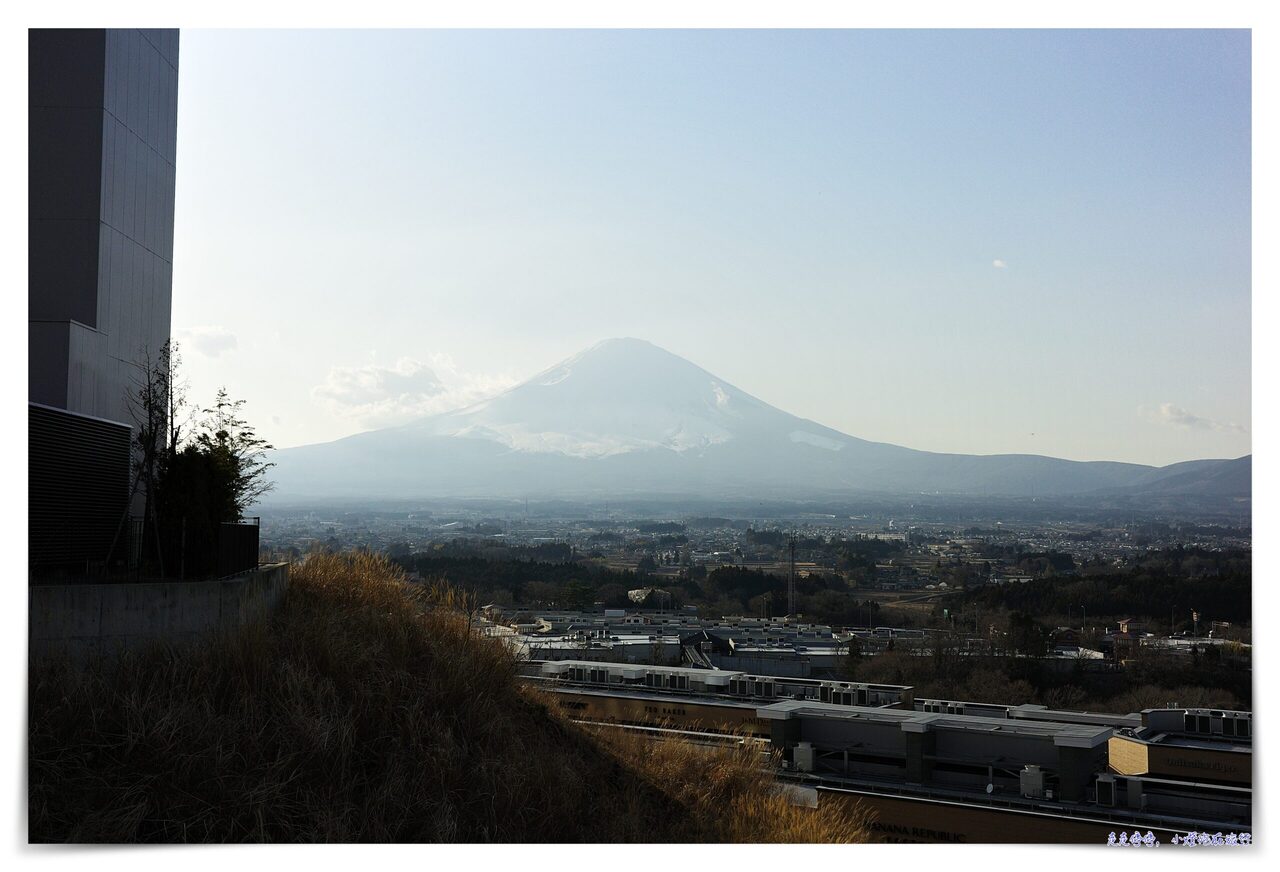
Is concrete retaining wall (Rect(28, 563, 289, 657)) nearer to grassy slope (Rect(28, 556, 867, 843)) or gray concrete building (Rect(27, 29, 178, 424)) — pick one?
grassy slope (Rect(28, 556, 867, 843))

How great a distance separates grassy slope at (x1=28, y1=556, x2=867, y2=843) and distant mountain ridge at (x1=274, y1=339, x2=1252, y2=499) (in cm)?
8348

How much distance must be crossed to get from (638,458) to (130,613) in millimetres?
100795

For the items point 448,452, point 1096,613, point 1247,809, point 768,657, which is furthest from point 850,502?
point 1247,809

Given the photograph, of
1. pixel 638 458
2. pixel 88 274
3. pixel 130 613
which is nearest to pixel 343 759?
pixel 130 613

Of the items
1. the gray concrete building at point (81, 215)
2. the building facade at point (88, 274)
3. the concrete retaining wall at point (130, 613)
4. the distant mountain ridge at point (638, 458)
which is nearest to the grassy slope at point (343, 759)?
the concrete retaining wall at point (130, 613)

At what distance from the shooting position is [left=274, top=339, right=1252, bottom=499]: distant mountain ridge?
97.8 meters

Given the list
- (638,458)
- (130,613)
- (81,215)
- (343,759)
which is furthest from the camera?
(638,458)

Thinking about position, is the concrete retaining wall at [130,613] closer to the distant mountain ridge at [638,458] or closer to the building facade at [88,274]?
the building facade at [88,274]

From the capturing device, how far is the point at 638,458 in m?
109

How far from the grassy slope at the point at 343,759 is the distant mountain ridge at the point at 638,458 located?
274 ft

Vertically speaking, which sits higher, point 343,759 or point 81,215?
point 81,215

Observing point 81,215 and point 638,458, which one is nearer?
point 81,215

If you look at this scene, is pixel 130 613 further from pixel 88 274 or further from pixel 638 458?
pixel 638 458

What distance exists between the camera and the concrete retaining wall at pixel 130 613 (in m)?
8.29
